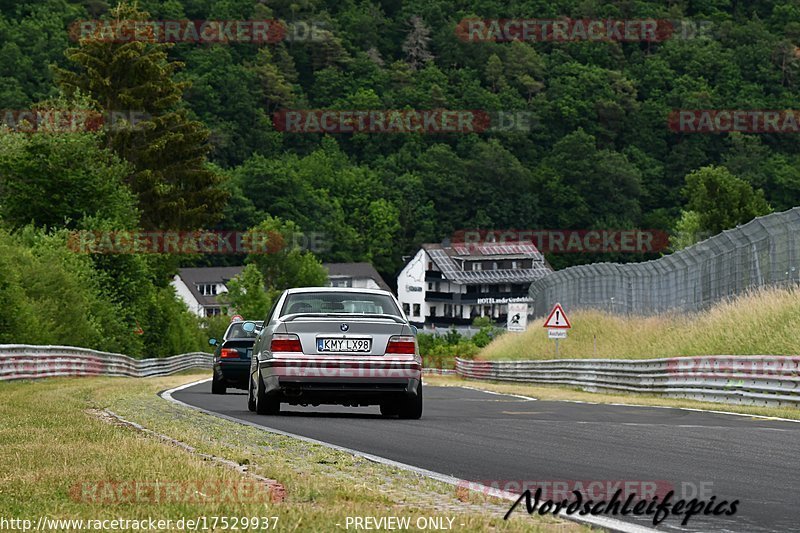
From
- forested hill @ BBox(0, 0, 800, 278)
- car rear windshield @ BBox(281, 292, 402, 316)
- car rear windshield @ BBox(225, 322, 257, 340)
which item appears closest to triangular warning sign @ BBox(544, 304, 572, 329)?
car rear windshield @ BBox(225, 322, 257, 340)

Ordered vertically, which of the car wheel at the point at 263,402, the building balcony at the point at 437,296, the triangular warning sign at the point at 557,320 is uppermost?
the building balcony at the point at 437,296

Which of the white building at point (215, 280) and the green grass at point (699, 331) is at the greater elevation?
the white building at point (215, 280)

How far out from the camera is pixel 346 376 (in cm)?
1545

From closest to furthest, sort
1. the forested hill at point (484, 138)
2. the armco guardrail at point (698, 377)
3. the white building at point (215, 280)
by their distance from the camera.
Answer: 1. the armco guardrail at point (698, 377)
2. the forested hill at point (484, 138)
3. the white building at point (215, 280)

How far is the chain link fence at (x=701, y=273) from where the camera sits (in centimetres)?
2561

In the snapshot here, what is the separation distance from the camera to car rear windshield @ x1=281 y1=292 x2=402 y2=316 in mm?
16312

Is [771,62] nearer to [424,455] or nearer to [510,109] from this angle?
[510,109]

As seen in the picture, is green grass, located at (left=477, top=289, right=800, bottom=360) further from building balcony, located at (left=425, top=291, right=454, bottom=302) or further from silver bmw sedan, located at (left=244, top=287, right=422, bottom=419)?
building balcony, located at (left=425, top=291, right=454, bottom=302)

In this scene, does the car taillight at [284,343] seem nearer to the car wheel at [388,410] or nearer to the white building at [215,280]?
the car wheel at [388,410]

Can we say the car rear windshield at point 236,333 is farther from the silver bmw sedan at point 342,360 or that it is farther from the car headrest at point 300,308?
the silver bmw sedan at point 342,360

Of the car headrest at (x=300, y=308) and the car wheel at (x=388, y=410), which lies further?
the car wheel at (x=388, y=410)

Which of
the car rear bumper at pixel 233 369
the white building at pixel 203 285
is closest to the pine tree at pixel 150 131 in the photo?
the car rear bumper at pixel 233 369

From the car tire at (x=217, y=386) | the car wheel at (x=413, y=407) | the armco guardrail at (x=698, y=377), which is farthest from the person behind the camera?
the car tire at (x=217, y=386)

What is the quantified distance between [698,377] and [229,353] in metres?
8.45
